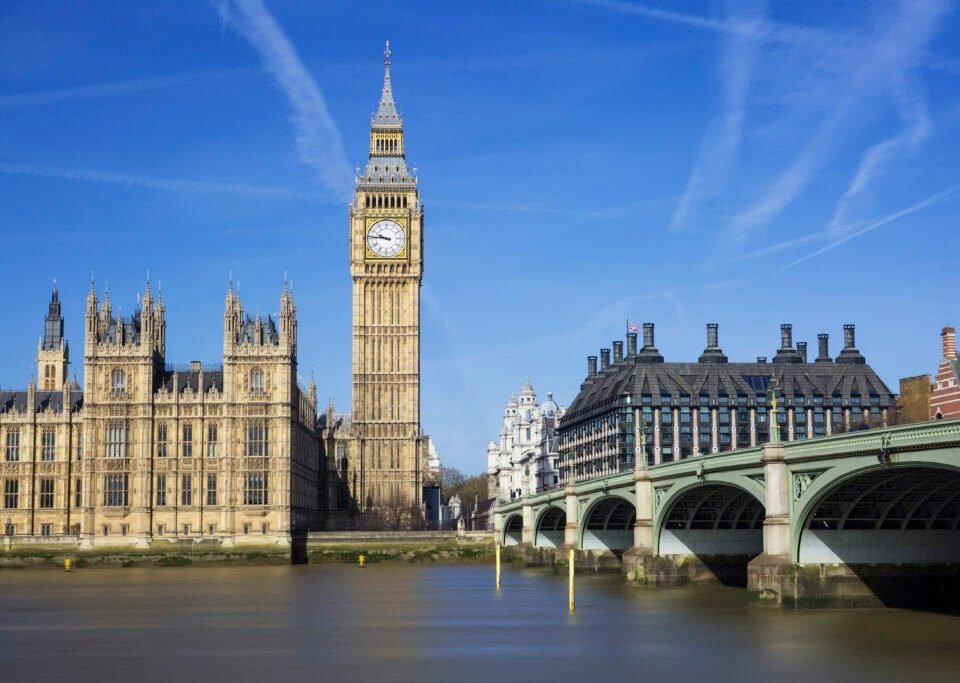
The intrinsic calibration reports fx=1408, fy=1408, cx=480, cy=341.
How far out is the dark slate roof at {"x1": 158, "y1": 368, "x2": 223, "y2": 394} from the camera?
12000cm

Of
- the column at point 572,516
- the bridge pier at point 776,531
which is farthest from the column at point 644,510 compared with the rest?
the column at point 572,516

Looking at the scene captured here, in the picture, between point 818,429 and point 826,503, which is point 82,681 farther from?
point 818,429

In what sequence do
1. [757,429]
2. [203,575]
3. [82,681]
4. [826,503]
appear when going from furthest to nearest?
[757,429] → [203,575] → [826,503] → [82,681]

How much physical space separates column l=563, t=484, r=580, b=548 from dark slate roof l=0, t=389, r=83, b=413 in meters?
52.7

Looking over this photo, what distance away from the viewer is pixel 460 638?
47.6 meters

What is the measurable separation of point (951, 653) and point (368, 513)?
104 metres

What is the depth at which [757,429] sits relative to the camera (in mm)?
150750

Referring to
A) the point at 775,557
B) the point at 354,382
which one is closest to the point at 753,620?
the point at 775,557

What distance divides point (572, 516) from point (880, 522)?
39.8 metres

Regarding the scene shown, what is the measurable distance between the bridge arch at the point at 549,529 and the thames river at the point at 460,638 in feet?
123

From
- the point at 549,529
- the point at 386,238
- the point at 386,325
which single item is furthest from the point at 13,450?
the point at 549,529

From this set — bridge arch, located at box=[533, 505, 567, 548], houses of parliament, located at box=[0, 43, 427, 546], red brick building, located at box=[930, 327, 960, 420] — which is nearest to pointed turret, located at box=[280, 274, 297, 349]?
houses of parliament, located at box=[0, 43, 427, 546]

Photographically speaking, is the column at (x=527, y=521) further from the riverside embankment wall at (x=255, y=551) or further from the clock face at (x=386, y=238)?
the clock face at (x=386, y=238)

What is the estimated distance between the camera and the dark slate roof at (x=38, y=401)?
125250 millimetres
